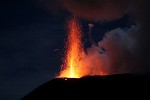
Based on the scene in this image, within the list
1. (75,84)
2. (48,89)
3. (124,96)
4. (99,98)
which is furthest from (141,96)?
(48,89)

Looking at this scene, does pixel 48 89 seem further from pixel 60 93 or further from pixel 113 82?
pixel 113 82

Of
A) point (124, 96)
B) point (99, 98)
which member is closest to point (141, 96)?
point (124, 96)

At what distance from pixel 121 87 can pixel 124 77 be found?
10123mm

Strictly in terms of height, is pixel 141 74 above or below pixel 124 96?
above

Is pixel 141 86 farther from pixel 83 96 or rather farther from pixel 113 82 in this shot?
pixel 83 96

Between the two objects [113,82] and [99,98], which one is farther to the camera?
[113,82]

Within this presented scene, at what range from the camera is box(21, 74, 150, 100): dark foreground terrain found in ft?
542

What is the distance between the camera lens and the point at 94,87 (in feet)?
573

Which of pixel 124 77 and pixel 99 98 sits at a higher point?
pixel 124 77

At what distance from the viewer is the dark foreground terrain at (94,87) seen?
16525 cm

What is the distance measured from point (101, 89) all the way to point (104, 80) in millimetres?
9264

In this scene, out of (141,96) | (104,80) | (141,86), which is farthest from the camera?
(104,80)

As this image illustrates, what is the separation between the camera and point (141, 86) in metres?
169

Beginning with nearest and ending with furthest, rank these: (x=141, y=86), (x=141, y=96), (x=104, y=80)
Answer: (x=141, y=96) → (x=141, y=86) → (x=104, y=80)
